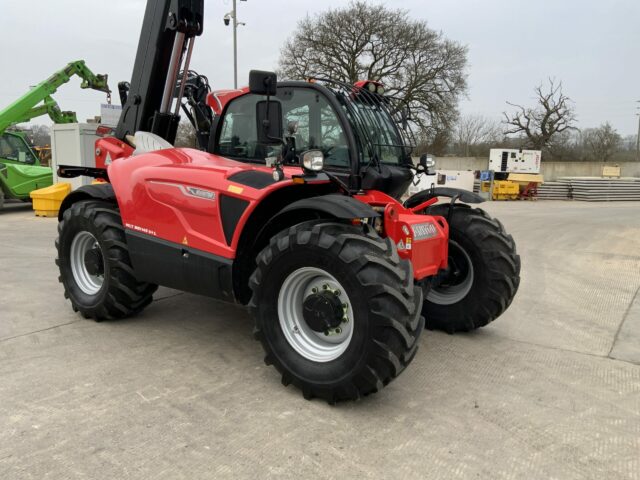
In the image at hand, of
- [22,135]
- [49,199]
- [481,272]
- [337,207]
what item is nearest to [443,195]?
[481,272]

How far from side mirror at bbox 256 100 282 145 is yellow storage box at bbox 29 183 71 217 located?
11.2 m

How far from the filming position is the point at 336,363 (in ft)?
10.4

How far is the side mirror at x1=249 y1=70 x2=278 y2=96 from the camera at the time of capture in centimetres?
336

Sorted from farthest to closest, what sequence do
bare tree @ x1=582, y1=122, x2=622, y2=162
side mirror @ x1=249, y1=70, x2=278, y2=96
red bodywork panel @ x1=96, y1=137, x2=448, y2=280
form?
bare tree @ x1=582, y1=122, x2=622, y2=162
red bodywork panel @ x1=96, y1=137, x2=448, y2=280
side mirror @ x1=249, y1=70, x2=278, y2=96

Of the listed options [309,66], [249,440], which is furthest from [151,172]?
[309,66]

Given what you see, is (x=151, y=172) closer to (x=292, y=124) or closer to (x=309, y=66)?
(x=292, y=124)

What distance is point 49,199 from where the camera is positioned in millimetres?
13023

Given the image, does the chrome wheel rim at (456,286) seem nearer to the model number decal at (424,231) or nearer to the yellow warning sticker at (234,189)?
the model number decal at (424,231)

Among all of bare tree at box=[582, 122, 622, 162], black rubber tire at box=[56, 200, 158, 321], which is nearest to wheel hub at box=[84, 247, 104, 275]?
black rubber tire at box=[56, 200, 158, 321]

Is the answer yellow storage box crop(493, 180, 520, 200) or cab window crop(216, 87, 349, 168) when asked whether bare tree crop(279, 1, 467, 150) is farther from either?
cab window crop(216, 87, 349, 168)

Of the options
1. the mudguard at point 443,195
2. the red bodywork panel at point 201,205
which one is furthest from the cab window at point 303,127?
the mudguard at point 443,195

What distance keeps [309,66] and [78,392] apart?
26.9 meters

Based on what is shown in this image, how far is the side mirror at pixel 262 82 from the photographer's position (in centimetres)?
336

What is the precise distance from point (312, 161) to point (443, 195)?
177cm
